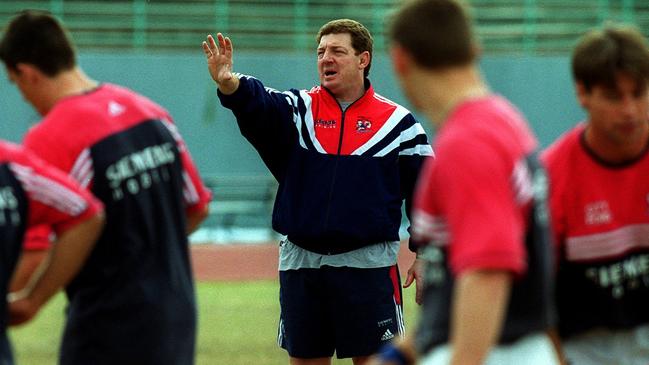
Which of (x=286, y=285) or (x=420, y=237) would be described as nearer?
(x=420, y=237)

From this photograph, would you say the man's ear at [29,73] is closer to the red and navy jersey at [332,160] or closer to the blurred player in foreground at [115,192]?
the blurred player in foreground at [115,192]

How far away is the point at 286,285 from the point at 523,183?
3.79 metres

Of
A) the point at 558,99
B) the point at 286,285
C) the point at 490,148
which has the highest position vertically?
the point at 490,148

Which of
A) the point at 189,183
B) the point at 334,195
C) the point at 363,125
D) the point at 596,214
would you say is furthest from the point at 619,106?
the point at 363,125

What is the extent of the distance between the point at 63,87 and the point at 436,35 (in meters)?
1.66

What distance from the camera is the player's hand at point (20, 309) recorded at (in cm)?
429

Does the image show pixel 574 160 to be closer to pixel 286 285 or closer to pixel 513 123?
pixel 513 123

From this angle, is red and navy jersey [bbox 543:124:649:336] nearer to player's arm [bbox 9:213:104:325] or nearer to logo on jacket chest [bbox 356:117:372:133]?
player's arm [bbox 9:213:104:325]

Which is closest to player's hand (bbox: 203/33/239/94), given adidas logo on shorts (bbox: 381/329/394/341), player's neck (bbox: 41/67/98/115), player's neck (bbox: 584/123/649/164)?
adidas logo on shorts (bbox: 381/329/394/341)

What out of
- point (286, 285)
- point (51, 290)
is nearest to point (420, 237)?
point (51, 290)

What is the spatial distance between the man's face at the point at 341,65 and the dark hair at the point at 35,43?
277cm

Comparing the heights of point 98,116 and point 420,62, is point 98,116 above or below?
below

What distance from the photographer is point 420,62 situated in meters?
3.47

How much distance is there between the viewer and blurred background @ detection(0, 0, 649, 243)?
74.6 feet
